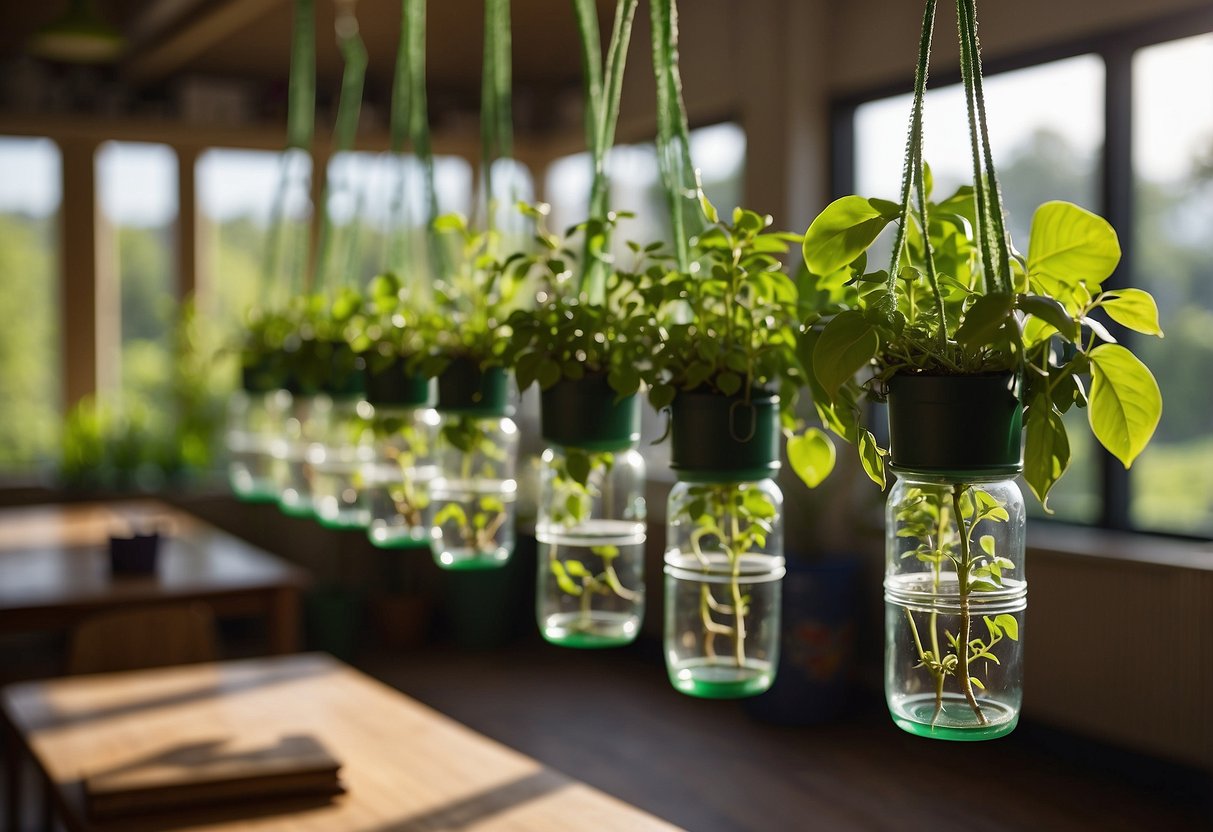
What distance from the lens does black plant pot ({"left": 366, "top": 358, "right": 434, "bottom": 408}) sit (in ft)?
6.02

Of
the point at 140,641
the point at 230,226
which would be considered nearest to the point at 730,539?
the point at 140,641

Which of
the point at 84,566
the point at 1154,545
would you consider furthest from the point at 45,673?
the point at 1154,545

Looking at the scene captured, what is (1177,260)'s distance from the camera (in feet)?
13.9

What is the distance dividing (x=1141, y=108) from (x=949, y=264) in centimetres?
359

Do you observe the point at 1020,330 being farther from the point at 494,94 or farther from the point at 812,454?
the point at 494,94

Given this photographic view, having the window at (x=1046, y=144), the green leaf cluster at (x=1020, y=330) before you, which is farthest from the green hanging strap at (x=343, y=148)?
the window at (x=1046, y=144)

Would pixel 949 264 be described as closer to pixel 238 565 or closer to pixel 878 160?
pixel 238 565

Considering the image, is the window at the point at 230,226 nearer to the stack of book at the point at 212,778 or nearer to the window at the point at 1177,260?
the window at the point at 1177,260

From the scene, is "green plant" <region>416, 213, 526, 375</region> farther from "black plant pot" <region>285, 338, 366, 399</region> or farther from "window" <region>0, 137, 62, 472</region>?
"window" <region>0, 137, 62, 472</region>

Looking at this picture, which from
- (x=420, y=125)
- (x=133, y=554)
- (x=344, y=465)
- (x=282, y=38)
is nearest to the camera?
(x=420, y=125)

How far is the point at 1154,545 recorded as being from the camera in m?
4.23

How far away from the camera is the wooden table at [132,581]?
140 inches

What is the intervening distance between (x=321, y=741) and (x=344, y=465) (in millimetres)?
462

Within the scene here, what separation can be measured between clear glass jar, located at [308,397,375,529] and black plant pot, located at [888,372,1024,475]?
3.77ft
